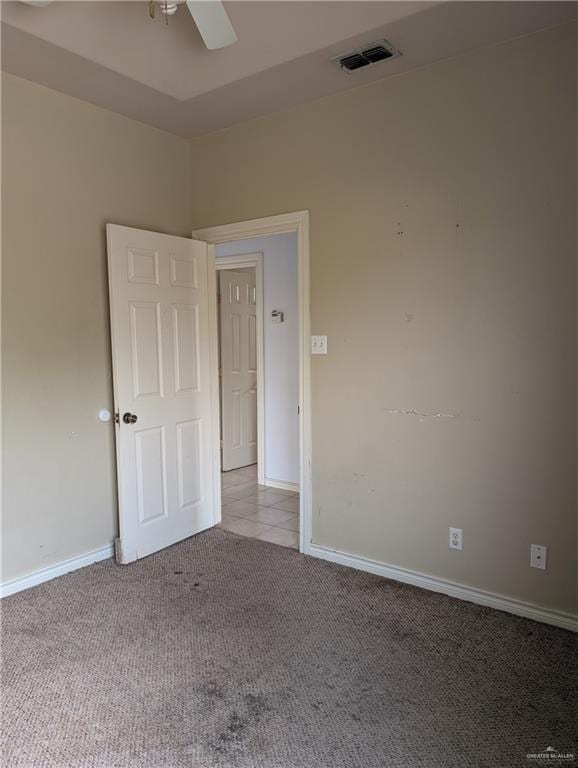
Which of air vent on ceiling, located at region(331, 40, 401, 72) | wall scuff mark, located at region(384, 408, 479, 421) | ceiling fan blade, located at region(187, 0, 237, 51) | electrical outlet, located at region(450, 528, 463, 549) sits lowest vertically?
electrical outlet, located at region(450, 528, 463, 549)

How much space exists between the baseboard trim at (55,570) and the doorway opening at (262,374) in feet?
3.46

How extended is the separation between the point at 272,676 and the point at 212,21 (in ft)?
8.23

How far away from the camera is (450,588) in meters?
2.73

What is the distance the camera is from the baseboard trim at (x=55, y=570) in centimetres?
278

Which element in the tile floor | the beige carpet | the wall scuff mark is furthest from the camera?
the tile floor

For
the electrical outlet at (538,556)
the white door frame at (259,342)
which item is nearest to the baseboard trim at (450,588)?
the electrical outlet at (538,556)

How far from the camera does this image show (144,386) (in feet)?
10.6

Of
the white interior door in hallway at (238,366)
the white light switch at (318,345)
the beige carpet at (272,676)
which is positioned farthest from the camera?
the white interior door in hallway at (238,366)

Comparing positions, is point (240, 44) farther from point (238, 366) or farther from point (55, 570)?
point (238, 366)

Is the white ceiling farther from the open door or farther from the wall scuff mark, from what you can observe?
the wall scuff mark

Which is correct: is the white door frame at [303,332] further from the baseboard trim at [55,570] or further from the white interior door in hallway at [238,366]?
the white interior door in hallway at [238,366]

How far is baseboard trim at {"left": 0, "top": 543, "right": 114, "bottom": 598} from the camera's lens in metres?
2.78

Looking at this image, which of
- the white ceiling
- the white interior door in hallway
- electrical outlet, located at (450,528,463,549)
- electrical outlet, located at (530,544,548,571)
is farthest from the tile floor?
the white ceiling

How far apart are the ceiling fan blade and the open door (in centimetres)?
134
